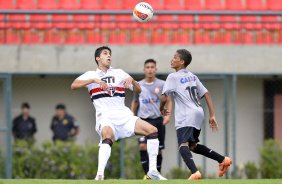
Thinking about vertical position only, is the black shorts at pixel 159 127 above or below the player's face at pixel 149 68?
below

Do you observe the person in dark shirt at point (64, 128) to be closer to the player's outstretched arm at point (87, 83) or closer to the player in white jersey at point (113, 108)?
the player in white jersey at point (113, 108)

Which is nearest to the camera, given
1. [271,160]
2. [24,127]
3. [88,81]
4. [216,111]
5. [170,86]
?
[88,81]

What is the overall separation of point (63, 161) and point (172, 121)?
243 cm

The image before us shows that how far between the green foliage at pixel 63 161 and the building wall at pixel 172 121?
61cm

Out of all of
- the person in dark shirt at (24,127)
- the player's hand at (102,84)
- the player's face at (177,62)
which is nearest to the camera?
the player's hand at (102,84)

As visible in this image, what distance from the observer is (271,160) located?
59.4 ft

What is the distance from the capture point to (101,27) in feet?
63.2

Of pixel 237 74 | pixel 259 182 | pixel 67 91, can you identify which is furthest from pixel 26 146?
pixel 259 182

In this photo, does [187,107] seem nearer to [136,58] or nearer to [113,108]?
[113,108]

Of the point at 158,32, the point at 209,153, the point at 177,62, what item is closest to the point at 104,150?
the point at 209,153

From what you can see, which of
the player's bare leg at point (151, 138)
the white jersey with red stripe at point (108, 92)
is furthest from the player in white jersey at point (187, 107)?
the white jersey with red stripe at point (108, 92)

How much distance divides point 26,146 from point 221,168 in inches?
246

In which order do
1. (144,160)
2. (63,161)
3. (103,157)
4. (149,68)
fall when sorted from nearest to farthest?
(103,157) < (144,160) < (149,68) < (63,161)

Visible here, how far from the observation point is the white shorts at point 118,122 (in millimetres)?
12336
